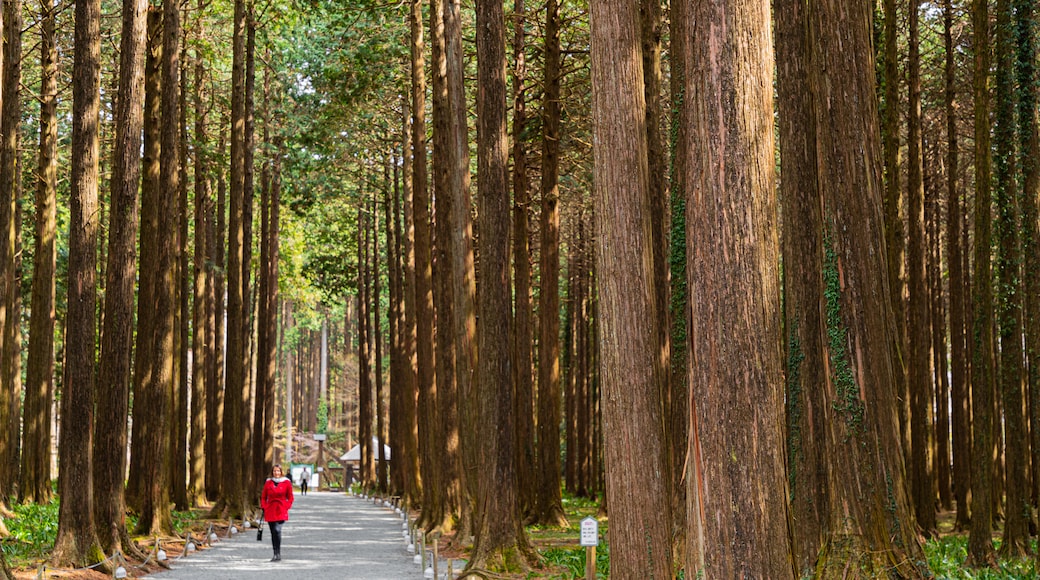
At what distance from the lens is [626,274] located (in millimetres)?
8547

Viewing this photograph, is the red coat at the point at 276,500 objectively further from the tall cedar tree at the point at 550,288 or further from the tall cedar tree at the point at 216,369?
the tall cedar tree at the point at 216,369

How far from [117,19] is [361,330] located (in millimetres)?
22573

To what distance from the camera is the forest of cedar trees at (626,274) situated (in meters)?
6.28

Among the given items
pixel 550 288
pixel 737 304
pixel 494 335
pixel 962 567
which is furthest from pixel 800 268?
pixel 550 288

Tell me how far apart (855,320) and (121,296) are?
34.4 ft

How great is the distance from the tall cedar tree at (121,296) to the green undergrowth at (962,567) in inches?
428

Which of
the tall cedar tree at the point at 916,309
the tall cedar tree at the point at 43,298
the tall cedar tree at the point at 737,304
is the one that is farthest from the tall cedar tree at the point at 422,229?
the tall cedar tree at the point at 737,304

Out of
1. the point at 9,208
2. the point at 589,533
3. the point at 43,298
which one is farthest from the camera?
the point at 43,298

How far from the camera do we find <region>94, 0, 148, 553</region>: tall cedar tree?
15.1m

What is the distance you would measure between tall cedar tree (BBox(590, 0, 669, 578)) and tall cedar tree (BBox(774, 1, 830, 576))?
2947 mm

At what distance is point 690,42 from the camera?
641 cm

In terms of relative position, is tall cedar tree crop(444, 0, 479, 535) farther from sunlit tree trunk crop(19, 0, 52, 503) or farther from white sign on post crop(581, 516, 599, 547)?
sunlit tree trunk crop(19, 0, 52, 503)

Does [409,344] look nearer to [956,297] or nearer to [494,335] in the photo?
[956,297]

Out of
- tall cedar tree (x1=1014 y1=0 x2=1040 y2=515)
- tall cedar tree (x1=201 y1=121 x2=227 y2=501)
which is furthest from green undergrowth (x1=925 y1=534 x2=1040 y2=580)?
tall cedar tree (x1=201 y1=121 x2=227 y2=501)
